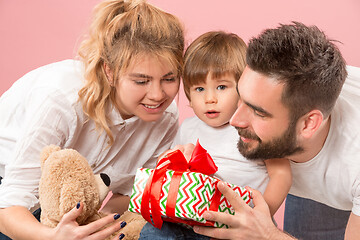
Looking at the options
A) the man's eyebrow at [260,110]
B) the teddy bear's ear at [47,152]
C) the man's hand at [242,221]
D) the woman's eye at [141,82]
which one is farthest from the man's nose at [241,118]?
the teddy bear's ear at [47,152]

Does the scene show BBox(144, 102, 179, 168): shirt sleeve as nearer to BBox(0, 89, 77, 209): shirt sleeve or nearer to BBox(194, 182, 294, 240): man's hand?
BBox(0, 89, 77, 209): shirt sleeve

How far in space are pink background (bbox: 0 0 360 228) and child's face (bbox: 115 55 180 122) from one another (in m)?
1.17

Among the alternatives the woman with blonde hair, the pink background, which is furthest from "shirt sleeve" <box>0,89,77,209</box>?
the pink background

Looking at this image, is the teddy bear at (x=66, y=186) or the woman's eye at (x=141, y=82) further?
the woman's eye at (x=141, y=82)

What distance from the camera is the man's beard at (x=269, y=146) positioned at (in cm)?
167

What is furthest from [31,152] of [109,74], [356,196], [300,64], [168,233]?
[356,196]

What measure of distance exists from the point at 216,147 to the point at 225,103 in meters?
0.18

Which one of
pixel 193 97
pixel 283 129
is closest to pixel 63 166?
pixel 193 97

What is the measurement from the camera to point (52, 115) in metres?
1.71

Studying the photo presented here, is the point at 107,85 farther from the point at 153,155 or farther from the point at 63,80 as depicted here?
the point at 153,155

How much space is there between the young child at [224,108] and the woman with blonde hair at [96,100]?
0.30 feet

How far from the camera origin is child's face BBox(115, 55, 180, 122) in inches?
68.5

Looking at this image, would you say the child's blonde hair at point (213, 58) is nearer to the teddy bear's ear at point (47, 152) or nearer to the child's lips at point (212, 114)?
the child's lips at point (212, 114)

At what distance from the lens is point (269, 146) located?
1.68 meters
